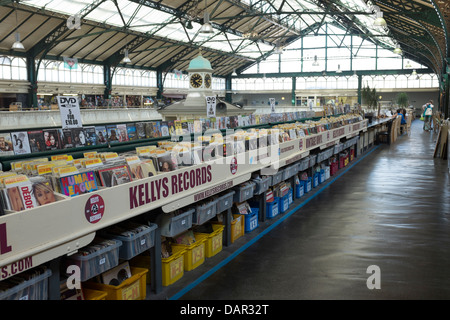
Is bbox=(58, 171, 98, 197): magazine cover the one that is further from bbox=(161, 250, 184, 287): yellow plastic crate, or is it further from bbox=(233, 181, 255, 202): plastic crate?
bbox=(233, 181, 255, 202): plastic crate

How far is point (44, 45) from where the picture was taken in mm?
27188

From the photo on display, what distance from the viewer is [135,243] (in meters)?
4.09

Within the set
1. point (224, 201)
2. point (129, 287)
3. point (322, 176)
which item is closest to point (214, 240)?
point (224, 201)

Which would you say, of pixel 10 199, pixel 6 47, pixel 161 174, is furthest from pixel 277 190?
pixel 6 47

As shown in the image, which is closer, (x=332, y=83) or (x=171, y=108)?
(x=171, y=108)

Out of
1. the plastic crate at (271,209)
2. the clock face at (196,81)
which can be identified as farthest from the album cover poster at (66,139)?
the clock face at (196,81)

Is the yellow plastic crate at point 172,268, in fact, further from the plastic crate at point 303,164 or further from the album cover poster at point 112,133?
the plastic crate at point 303,164

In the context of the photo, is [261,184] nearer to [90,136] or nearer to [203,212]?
[203,212]

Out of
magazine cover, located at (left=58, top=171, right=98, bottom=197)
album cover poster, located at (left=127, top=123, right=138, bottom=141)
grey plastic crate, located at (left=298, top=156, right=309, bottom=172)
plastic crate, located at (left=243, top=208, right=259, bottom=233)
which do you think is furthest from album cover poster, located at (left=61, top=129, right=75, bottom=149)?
grey plastic crate, located at (left=298, top=156, right=309, bottom=172)

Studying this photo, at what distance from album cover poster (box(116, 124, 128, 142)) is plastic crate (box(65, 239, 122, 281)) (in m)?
2.11

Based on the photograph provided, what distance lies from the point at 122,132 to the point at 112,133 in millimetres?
213

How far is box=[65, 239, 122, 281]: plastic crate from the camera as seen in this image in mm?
3582

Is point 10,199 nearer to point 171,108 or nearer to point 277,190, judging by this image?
point 277,190
